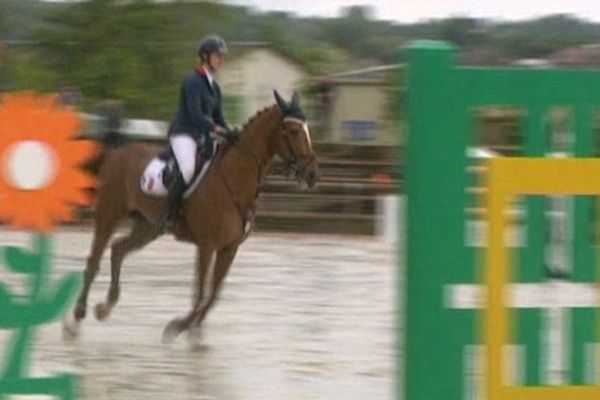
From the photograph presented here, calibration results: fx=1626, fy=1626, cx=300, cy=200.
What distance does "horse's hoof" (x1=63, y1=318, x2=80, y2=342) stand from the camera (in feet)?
37.1

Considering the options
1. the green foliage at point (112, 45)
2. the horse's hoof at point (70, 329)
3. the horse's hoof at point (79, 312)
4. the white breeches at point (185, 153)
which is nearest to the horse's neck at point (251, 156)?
the white breeches at point (185, 153)

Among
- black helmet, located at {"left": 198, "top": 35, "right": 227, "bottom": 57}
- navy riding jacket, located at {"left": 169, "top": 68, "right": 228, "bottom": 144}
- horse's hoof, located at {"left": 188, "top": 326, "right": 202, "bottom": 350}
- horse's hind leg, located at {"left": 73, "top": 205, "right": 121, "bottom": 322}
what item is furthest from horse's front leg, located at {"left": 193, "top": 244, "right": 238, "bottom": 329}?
black helmet, located at {"left": 198, "top": 35, "right": 227, "bottom": 57}

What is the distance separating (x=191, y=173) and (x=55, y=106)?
536cm

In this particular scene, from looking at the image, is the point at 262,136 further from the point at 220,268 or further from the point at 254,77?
the point at 254,77

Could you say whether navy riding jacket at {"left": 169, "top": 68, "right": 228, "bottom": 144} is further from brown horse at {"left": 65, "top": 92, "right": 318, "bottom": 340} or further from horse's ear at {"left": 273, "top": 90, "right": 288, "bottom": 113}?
horse's ear at {"left": 273, "top": 90, "right": 288, "bottom": 113}

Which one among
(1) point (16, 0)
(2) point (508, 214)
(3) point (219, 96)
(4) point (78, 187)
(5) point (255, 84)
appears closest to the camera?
(2) point (508, 214)

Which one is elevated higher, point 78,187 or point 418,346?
point 78,187

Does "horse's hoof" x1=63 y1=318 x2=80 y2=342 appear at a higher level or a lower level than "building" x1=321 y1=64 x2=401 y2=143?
lower

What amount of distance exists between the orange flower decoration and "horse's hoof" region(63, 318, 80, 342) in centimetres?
550

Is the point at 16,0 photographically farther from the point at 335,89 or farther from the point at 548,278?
the point at 548,278

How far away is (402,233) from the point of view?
5480 mm

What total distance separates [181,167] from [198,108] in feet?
1.90

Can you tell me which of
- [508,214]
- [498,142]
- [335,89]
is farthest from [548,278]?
[335,89]

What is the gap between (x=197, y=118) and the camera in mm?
10930
